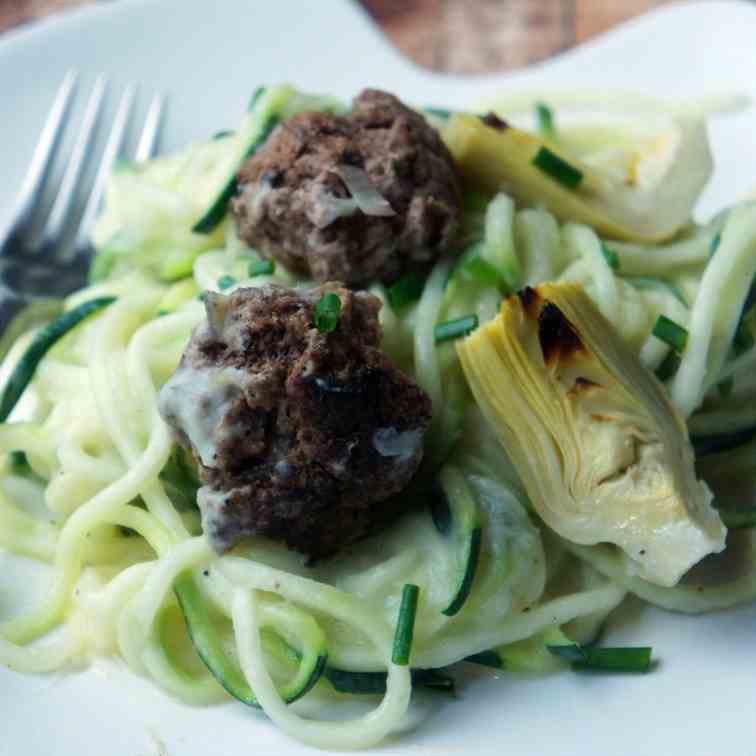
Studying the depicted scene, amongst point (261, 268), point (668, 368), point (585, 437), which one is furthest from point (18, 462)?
point (668, 368)

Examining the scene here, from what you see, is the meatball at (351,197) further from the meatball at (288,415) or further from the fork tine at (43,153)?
the fork tine at (43,153)

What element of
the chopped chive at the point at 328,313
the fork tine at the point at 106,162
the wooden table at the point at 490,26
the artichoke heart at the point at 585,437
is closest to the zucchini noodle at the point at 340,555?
the artichoke heart at the point at 585,437

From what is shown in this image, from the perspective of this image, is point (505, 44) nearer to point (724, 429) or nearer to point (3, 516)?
point (724, 429)

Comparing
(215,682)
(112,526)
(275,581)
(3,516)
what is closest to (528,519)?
(275,581)

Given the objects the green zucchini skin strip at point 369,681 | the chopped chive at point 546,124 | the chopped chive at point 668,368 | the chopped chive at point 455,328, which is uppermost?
the chopped chive at point 455,328

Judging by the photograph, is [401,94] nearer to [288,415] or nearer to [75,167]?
[75,167]

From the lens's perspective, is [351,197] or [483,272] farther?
[483,272]
